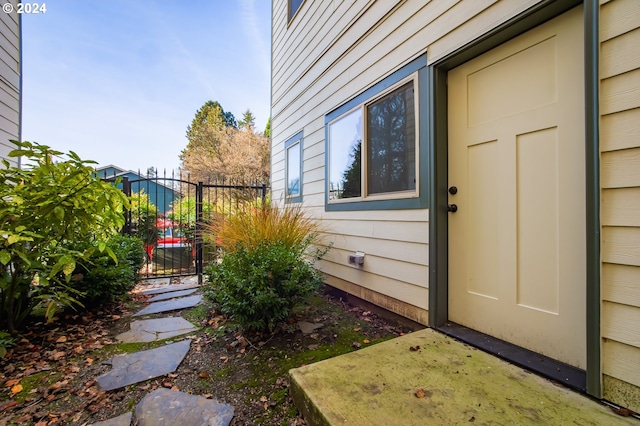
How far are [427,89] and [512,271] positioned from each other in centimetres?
139

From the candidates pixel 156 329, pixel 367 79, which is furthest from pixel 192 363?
pixel 367 79

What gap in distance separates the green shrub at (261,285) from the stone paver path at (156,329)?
48cm

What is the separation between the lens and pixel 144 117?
56.2ft

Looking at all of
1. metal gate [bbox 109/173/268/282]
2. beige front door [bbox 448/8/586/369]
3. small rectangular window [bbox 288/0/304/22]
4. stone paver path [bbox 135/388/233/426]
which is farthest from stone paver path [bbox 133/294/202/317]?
small rectangular window [bbox 288/0/304/22]

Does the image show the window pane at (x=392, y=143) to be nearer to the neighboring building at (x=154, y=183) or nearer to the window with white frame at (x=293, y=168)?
the window with white frame at (x=293, y=168)

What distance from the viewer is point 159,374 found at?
1.70m

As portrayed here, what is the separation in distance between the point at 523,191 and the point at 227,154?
16548mm

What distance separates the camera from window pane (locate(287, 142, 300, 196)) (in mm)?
4188

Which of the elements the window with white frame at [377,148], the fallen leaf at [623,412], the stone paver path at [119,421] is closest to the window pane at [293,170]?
the window with white frame at [377,148]

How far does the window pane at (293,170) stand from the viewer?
419 cm

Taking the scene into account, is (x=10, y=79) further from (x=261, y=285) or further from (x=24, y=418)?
(x=261, y=285)

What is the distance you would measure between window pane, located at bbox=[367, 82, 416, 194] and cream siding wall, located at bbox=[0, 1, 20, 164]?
13.3 ft

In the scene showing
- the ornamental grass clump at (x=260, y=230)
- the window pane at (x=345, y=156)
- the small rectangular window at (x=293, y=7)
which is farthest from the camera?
the small rectangular window at (x=293, y=7)

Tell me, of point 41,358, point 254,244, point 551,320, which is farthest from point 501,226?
point 41,358
